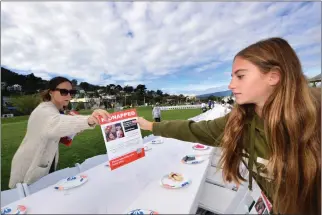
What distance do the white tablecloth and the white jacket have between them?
1.14 ft

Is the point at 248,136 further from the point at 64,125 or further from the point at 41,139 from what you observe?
the point at 41,139

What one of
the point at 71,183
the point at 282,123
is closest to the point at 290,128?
the point at 282,123

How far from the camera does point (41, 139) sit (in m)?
1.52

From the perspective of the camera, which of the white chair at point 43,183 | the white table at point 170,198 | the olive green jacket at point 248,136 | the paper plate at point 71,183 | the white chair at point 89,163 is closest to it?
the white table at point 170,198

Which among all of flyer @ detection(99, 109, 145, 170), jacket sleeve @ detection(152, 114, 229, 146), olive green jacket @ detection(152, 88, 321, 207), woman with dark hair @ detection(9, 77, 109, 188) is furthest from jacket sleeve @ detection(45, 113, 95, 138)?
jacket sleeve @ detection(152, 114, 229, 146)

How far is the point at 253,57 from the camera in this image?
1020 mm

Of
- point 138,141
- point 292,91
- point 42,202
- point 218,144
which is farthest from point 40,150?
point 292,91

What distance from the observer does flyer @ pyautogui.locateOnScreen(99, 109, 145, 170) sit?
1199 mm

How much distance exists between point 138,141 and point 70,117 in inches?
19.9

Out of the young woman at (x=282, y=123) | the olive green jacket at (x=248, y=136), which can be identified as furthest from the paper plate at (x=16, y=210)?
the young woman at (x=282, y=123)

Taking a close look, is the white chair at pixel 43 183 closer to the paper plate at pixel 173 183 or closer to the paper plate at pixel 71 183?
the paper plate at pixel 71 183

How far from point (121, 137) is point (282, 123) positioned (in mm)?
872

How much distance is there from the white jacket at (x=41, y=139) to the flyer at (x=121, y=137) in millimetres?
271

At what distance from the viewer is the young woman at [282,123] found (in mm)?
1017
